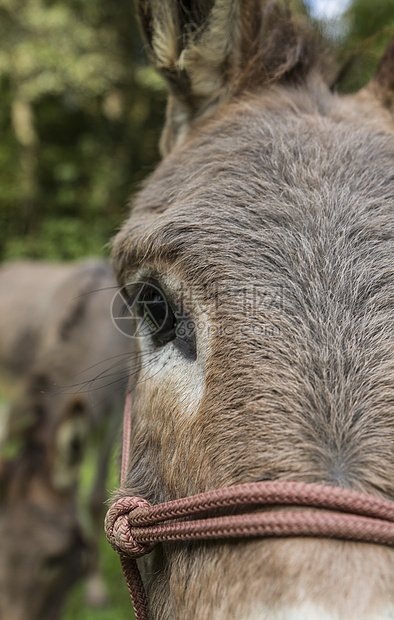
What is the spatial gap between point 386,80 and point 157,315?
62.4 inches

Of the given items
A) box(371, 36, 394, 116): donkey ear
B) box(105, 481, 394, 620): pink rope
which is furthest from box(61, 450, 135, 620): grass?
box(371, 36, 394, 116): donkey ear

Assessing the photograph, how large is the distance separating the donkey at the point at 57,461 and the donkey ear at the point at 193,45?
1.09m

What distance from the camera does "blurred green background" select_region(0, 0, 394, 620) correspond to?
39.1 ft

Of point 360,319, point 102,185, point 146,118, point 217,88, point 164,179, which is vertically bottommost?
point 102,185

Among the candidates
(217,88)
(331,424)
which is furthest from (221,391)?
(217,88)

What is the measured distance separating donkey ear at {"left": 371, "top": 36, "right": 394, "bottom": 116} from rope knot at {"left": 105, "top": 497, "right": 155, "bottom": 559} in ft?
6.37

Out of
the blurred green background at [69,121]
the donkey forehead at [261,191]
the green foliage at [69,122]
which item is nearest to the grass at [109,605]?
the donkey forehead at [261,191]

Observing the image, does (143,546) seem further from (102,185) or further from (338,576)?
(102,185)

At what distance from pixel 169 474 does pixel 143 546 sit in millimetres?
211

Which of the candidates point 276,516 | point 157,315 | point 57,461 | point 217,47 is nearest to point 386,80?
point 217,47

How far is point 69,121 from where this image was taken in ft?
54.6

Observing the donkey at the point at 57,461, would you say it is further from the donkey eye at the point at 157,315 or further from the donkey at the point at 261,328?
the donkey at the point at 261,328

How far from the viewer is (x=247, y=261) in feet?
4.74

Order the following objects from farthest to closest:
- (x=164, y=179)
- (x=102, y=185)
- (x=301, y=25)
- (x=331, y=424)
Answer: (x=102, y=185)
(x=301, y=25)
(x=164, y=179)
(x=331, y=424)
